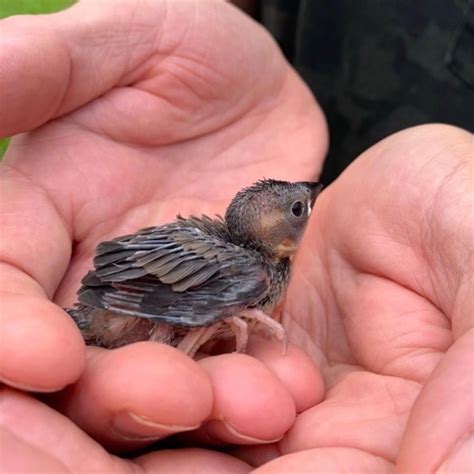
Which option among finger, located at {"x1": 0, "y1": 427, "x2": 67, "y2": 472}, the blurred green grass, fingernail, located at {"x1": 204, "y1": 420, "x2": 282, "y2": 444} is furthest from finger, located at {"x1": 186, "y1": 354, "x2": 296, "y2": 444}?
the blurred green grass

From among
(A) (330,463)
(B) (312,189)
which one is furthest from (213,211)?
(A) (330,463)

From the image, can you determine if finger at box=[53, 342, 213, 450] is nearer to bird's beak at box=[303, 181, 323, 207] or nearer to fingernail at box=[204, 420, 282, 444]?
fingernail at box=[204, 420, 282, 444]

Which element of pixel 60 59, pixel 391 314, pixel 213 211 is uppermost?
pixel 60 59

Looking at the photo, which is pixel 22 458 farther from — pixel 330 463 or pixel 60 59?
pixel 60 59

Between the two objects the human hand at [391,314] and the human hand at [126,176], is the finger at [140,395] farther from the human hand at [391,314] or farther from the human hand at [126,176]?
the human hand at [391,314]

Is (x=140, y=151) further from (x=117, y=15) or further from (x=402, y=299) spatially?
(x=402, y=299)

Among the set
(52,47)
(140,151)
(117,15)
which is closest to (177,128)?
(140,151)
